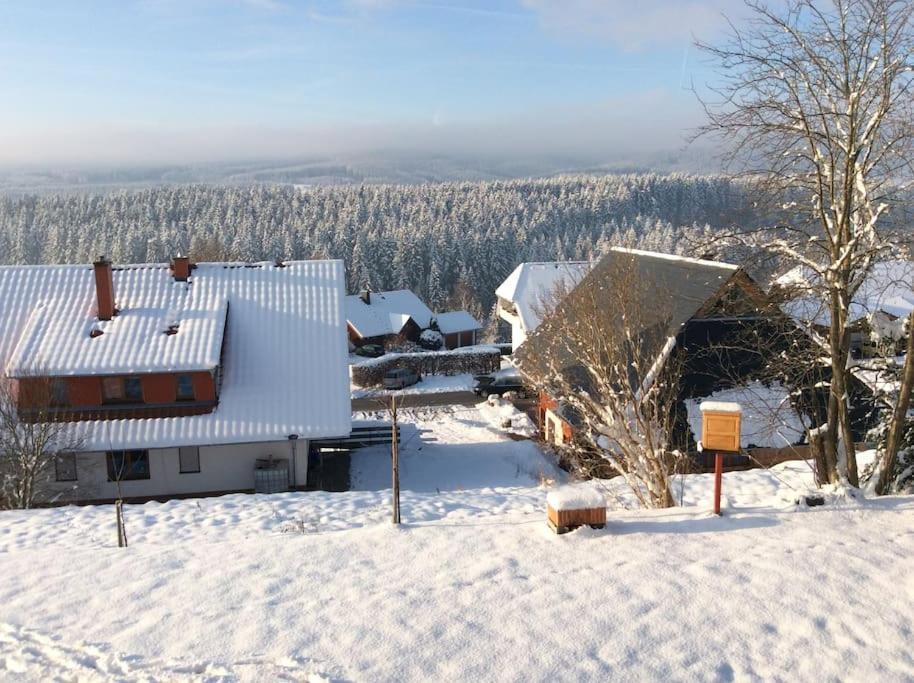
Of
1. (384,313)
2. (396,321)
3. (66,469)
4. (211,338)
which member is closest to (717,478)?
(211,338)

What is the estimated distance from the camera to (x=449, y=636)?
6.97 m

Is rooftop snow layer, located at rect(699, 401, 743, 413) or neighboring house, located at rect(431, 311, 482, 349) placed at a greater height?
rooftop snow layer, located at rect(699, 401, 743, 413)

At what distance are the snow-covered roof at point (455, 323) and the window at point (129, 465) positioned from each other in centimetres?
3806

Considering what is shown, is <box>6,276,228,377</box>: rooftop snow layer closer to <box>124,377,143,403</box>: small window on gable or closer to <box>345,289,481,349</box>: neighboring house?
<box>124,377,143,403</box>: small window on gable

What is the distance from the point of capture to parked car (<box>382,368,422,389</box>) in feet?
124

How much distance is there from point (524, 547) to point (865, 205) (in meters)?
6.64

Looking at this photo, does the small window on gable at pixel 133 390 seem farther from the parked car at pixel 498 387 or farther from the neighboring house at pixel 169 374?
the parked car at pixel 498 387

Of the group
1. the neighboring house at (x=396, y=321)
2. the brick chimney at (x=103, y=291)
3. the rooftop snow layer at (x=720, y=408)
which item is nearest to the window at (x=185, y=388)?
the brick chimney at (x=103, y=291)

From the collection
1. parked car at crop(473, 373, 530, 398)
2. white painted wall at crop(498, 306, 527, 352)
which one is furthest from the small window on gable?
white painted wall at crop(498, 306, 527, 352)

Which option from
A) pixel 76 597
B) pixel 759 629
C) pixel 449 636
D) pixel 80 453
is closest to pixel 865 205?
pixel 759 629

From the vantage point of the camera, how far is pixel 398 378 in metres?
38.0

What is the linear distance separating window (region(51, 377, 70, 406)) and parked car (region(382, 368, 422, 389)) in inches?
800

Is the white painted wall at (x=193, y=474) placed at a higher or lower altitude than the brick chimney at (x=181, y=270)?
lower

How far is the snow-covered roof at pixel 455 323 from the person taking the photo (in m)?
56.1
